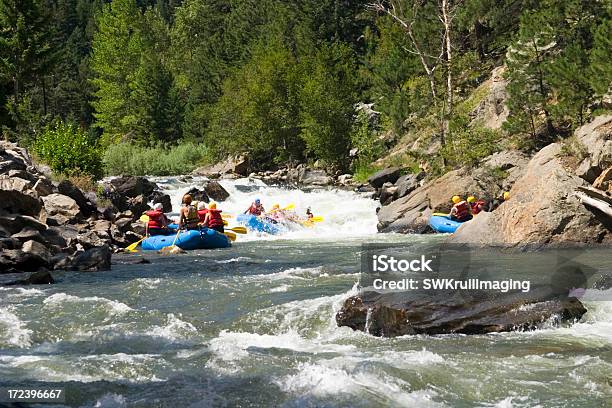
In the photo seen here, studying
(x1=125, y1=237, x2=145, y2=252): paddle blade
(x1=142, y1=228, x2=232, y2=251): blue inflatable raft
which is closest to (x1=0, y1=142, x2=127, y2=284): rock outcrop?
(x1=125, y1=237, x2=145, y2=252): paddle blade

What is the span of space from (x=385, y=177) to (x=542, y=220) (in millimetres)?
14979

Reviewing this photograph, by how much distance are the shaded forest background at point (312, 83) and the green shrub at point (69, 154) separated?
5 centimetres

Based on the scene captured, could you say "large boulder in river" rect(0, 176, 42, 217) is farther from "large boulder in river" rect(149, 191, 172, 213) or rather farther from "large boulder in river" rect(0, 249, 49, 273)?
"large boulder in river" rect(149, 191, 172, 213)

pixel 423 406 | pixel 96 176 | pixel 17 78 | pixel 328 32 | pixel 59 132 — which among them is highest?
pixel 328 32

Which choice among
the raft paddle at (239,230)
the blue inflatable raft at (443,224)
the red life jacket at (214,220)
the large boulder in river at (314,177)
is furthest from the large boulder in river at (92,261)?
the large boulder in river at (314,177)

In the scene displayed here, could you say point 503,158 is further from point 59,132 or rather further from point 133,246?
point 59,132

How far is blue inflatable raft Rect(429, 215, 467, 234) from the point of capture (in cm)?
1808

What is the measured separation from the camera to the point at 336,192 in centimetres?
2889

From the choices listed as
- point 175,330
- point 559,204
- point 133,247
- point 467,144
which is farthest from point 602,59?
point 175,330

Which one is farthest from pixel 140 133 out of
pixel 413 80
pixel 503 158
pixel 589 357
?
pixel 589 357

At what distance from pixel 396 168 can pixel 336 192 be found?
265 centimetres

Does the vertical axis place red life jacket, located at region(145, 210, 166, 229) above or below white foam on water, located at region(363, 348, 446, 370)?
above

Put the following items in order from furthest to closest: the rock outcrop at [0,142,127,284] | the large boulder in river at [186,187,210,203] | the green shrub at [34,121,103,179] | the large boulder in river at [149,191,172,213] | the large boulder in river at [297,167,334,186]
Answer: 1. the large boulder in river at [297,167,334,186]
2. the large boulder in river at [186,187,210,203]
3. the large boulder in river at [149,191,172,213]
4. the green shrub at [34,121,103,179]
5. the rock outcrop at [0,142,127,284]

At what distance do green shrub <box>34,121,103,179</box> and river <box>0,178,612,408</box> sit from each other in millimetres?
11952
